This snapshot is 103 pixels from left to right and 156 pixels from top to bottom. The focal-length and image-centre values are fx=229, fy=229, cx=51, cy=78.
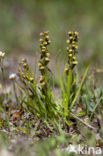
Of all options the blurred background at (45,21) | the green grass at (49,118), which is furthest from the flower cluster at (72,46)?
the blurred background at (45,21)

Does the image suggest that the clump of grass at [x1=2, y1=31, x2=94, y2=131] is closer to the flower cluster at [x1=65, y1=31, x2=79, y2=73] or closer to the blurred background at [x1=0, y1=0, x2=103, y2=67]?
the flower cluster at [x1=65, y1=31, x2=79, y2=73]

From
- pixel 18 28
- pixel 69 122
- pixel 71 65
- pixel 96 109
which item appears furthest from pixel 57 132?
pixel 18 28

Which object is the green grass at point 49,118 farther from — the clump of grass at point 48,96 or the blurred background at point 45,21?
the blurred background at point 45,21

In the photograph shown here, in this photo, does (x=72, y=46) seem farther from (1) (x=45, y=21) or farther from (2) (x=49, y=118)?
(1) (x=45, y=21)

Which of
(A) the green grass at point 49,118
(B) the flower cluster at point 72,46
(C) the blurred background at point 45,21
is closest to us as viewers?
(A) the green grass at point 49,118

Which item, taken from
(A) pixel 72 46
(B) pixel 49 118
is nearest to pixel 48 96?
(B) pixel 49 118

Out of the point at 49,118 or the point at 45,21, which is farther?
the point at 45,21

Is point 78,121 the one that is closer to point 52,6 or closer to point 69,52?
point 69,52

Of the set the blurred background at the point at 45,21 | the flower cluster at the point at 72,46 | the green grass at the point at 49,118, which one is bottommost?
the green grass at the point at 49,118

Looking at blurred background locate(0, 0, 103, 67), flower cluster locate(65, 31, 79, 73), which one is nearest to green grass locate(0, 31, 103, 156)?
flower cluster locate(65, 31, 79, 73)
